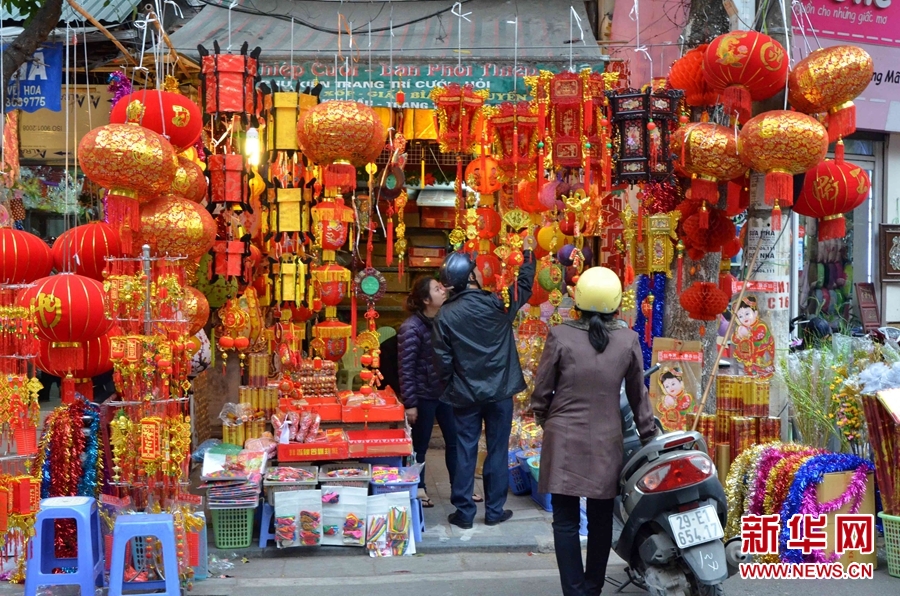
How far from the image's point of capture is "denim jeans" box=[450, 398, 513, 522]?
599 cm

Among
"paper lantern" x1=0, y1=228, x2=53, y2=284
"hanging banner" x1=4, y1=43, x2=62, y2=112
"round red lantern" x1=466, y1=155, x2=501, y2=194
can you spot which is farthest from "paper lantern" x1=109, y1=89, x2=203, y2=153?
"hanging banner" x1=4, y1=43, x2=62, y2=112

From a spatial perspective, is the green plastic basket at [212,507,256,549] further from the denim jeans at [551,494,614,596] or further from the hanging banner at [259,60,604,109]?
the hanging banner at [259,60,604,109]

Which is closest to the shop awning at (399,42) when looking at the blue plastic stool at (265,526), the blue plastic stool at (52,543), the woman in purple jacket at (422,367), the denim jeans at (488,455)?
the woman in purple jacket at (422,367)

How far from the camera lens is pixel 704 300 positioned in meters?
5.95

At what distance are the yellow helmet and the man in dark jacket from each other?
162cm

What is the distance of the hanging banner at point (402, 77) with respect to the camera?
690cm

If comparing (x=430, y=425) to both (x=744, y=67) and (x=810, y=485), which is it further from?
(x=744, y=67)

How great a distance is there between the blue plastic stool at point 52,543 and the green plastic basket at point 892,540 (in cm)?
403

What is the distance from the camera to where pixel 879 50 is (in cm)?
863

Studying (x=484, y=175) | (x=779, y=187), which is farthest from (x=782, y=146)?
(x=484, y=175)

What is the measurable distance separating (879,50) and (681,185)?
12.4 ft

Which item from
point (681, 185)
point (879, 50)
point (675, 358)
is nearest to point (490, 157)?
point (681, 185)

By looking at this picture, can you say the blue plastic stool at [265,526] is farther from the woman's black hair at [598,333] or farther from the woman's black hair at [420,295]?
the woman's black hair at [598,333]

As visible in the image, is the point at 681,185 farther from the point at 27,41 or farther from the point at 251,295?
the point at 27,41
